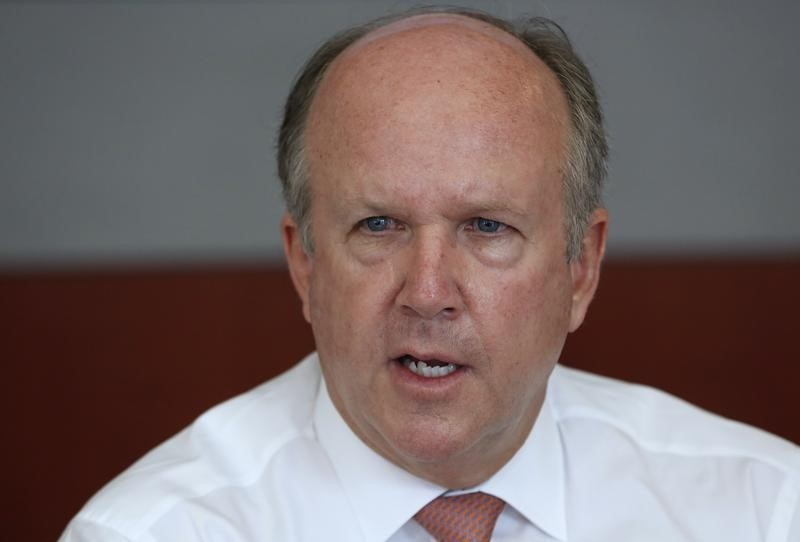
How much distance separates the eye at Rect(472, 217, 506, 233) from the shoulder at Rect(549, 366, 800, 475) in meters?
0.50

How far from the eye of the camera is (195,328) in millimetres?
3104

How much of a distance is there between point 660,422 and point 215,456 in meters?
0.75

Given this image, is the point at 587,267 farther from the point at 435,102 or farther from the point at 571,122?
the point at 435,102

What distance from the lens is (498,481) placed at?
2.04 m

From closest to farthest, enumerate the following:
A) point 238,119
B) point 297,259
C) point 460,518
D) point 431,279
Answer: point 431,279, point 460,518, point 297,259, point 238,119

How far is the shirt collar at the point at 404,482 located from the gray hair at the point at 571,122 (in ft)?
0.96

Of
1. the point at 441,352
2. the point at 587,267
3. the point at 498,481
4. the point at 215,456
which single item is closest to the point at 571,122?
the point at 587,267

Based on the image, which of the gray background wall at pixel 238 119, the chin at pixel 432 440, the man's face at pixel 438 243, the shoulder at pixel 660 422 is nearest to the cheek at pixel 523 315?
the man's face at pixel 438 243

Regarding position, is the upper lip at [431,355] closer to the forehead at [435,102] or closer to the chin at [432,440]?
the chin at [432,440]

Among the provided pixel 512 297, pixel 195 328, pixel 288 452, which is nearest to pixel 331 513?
pixel 288 452

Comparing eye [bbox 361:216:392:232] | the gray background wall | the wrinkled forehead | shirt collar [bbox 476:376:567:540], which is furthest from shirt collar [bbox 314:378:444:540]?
the gray background wall

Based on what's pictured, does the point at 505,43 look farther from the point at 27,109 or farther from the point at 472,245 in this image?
the point at 27,109

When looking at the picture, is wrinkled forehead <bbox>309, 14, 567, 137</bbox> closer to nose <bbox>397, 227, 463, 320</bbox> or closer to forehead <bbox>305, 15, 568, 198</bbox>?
forehead <bbox>305, 15, 568, 198</bbox>

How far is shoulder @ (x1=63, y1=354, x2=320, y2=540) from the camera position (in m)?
1.94
